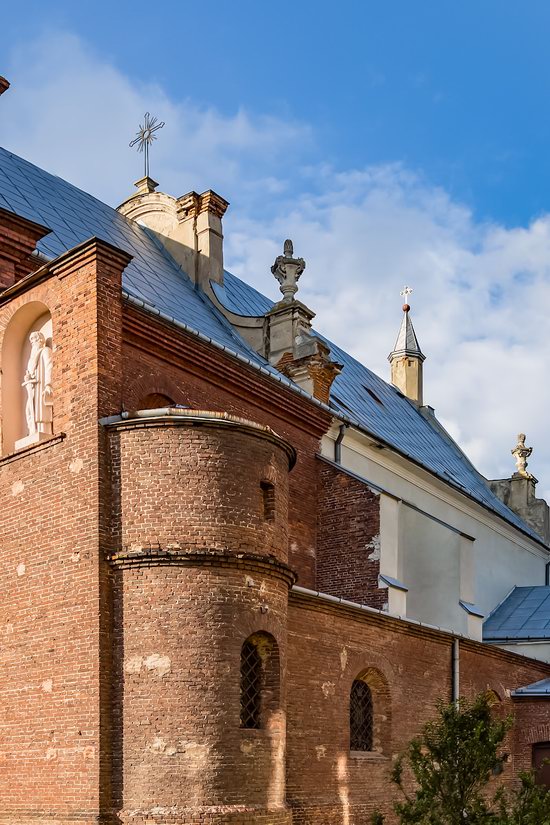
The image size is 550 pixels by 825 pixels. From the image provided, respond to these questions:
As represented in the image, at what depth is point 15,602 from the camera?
13.1 meters

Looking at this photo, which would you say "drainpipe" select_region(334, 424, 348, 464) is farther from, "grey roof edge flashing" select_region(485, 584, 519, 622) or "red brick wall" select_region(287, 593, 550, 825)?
"grey roof edge flashing" select_region(485, 584, 519, 622)

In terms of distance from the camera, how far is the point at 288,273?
882 inches

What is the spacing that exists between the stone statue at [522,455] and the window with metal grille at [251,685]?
72.2 feet

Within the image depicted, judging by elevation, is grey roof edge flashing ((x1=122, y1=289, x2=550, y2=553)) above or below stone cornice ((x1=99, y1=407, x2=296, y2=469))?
above

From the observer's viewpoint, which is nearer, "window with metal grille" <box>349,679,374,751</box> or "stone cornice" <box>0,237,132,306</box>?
"stone cornice" <box>0,237,132,306</box>

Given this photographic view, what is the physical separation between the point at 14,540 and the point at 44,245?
5.26m

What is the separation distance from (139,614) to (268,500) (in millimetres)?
2354

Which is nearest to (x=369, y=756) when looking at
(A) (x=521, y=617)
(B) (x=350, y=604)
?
(B) (x=350, y=604)

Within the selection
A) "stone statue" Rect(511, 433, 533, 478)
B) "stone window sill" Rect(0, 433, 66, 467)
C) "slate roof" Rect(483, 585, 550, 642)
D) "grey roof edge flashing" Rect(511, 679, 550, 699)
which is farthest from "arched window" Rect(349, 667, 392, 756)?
"stone statue" Rect(511, 433, 533, 478)

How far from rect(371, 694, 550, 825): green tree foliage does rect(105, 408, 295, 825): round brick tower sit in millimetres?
2039

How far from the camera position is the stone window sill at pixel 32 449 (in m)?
13.2

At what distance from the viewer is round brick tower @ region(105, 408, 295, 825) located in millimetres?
11781

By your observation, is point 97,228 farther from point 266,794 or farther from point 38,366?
point 266,794

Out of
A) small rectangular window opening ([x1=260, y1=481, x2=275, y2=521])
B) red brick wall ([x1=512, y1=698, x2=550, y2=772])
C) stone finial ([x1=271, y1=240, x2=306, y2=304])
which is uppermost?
stone finial ([x1=271, y1=240, x2=306, y2=304])
